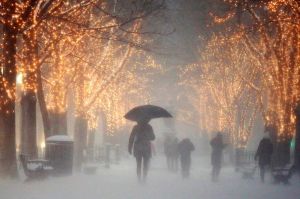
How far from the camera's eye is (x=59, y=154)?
51.8 feet

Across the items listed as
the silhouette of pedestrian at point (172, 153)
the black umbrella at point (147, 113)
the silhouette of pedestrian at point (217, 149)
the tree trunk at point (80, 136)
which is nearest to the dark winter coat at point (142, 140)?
the black umbrella at point (147, 113)

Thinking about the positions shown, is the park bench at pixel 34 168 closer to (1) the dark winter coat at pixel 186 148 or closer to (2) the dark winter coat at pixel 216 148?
(1) the dark winter coat at pixel 186 148

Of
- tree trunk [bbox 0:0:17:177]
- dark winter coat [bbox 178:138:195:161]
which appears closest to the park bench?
tree trunk [bbox 0:0:17:177]

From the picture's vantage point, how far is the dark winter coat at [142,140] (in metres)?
14.4

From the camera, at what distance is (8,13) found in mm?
13484

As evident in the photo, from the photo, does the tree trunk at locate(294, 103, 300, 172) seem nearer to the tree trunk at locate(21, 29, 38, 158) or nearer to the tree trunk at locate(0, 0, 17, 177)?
the tree trunk at locate(21, 29, 38, 158)

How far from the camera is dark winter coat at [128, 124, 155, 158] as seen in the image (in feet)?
47.2

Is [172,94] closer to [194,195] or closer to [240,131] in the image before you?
[240,131]

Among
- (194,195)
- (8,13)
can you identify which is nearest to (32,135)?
(8,13)

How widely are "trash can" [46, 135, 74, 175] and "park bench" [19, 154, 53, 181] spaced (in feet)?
3.96

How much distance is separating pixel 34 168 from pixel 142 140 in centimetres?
321

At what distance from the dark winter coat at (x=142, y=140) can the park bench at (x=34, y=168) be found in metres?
2.56

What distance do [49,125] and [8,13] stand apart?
606 cm

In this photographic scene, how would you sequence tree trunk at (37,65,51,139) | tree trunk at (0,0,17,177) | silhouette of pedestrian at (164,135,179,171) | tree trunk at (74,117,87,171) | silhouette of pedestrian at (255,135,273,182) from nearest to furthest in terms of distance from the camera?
tree trunk at (0,0,17,177)
tree trunk at (37,65,51,139)
silhouette of pedestrian at (255,135,273,182)
silhouette of pedestrian at (164,135,179,171)
tree trunk at (74,117,87,171)
